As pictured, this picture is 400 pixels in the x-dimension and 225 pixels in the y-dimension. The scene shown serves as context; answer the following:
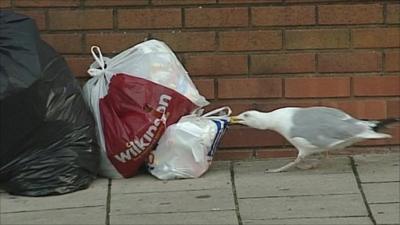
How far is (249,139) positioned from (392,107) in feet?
2.92

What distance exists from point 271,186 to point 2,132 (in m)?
1.51

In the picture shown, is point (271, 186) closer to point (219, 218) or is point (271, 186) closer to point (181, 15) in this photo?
point (219, 218)

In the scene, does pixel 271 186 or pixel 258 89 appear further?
pixel 258 89

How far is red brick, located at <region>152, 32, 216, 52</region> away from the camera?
597cm

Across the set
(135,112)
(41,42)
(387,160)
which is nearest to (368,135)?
(387,160)

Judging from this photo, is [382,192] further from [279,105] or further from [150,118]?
[150,118]

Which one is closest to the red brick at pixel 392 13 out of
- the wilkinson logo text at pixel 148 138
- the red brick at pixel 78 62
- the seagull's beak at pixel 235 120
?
A: the seagull's beak at pixel 235 120

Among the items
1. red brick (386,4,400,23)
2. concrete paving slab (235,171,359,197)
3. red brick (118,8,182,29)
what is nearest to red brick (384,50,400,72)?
red brick (386,4,400,23)

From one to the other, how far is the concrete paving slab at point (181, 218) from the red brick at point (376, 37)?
4.93 feet

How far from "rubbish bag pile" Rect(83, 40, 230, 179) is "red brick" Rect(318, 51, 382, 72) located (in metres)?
0.73

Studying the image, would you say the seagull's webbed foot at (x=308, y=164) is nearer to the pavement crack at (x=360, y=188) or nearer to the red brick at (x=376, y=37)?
the pavement crack at (x=360, y=188)

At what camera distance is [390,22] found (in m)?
5.97

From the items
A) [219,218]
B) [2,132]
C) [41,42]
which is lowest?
[219,218]

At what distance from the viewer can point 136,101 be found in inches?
221
